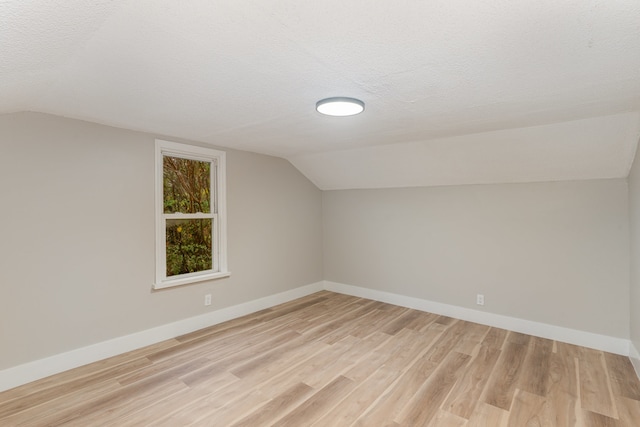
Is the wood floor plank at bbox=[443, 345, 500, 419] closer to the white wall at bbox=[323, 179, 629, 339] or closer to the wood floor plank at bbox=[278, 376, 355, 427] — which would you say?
the wood floor plank at bbox=[278, 376, 355, 427]

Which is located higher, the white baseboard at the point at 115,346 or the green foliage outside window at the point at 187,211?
the green foliage outside window at the point at 187,211

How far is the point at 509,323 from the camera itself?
11.8 feet

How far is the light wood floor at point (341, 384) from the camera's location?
211 cm

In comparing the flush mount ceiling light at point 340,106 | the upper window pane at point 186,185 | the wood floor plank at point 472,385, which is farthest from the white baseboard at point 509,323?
the flush mount ceiling light at point 340,106

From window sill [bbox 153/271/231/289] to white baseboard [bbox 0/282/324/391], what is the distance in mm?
415

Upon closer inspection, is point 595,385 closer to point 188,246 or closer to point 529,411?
point 529,411

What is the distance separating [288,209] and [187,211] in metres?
1.50

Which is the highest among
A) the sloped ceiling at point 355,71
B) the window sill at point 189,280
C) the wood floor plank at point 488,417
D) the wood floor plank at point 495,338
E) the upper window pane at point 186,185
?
the sloped ceiling at point 355,71

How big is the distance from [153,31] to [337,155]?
299 cm

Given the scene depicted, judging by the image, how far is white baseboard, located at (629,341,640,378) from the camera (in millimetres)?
2571

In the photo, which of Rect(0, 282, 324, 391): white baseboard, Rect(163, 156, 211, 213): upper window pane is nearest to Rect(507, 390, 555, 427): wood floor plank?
Rect(0, 282, 324, 391): white baseboard

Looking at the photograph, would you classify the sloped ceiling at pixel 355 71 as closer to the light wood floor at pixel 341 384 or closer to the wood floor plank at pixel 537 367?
the wood floor plank at pixel 537 367

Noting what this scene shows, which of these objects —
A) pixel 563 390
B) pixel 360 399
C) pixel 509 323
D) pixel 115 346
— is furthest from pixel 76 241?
pixel 509 323

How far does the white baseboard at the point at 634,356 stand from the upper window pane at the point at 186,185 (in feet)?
14.2
